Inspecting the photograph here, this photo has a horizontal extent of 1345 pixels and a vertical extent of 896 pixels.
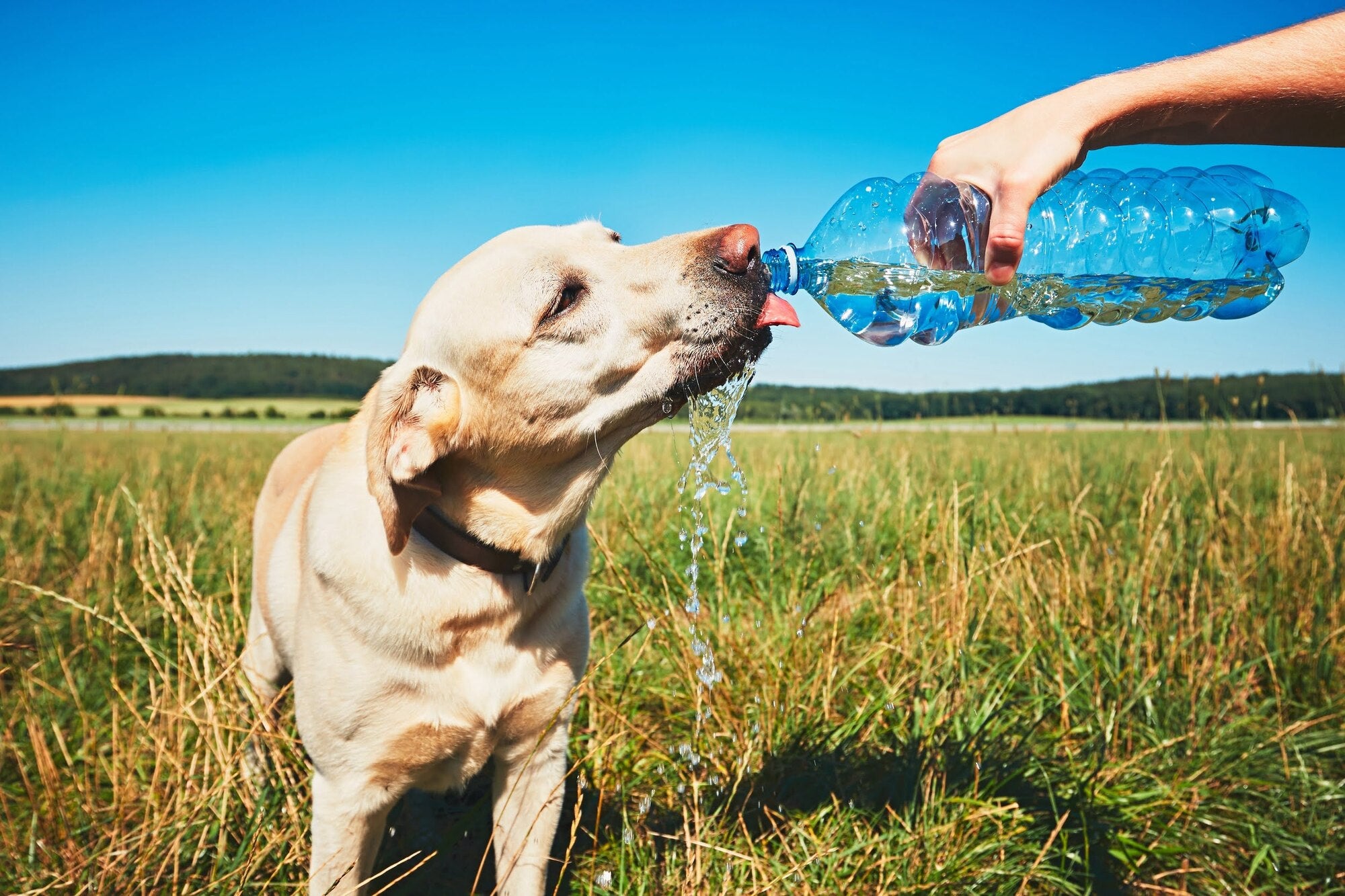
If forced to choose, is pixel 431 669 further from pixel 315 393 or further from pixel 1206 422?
pixel 315 393

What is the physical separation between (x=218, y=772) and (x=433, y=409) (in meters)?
1.47

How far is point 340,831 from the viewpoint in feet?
6.97

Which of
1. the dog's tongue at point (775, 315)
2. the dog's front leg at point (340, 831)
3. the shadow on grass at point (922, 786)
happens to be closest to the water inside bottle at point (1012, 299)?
the dog's tongue at point (775, 315)

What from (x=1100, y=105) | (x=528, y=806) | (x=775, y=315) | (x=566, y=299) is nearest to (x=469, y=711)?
(x=528, y=806)

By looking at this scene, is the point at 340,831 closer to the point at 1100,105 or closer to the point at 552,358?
the point at 552,358

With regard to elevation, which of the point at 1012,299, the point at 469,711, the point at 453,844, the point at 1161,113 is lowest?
the point at 453,844

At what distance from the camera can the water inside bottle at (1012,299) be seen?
7.73ft

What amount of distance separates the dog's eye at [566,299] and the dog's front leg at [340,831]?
1438 millimetres

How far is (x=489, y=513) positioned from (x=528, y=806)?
35.7 inches

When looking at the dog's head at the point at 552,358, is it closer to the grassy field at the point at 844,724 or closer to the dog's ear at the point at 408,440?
the dog's ear at the point at 408,440

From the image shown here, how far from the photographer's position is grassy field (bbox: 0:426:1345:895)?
2240 millimetres

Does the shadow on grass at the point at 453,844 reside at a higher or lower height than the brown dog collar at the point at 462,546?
lower

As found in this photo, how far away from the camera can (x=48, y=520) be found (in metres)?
5.11

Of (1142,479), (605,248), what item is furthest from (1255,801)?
(1142,479)
